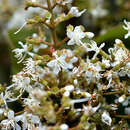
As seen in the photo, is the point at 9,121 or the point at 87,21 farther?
the point at 87,21

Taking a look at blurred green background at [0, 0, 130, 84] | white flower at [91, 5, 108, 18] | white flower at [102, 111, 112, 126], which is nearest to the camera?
white flower at [102, 111, 112, 126]

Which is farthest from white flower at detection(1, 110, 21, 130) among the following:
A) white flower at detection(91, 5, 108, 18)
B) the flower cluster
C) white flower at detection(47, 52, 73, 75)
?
white flower at detection(91, 5, 108, 18)

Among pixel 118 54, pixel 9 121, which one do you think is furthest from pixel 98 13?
pixel 9 121

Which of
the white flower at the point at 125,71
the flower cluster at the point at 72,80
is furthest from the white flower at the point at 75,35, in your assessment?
the white flower at the point at 125,71

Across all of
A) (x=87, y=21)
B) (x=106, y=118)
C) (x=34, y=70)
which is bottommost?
(x=106, y=118)

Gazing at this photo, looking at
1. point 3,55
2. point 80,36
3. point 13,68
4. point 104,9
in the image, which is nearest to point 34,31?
point 13,68

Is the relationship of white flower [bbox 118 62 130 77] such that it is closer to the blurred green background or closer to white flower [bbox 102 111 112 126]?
white flower [bbox 102 111 112 126]

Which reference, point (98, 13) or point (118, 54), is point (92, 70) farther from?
point (98, 13)

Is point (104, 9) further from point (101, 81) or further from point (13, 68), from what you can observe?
point (101, 81)
